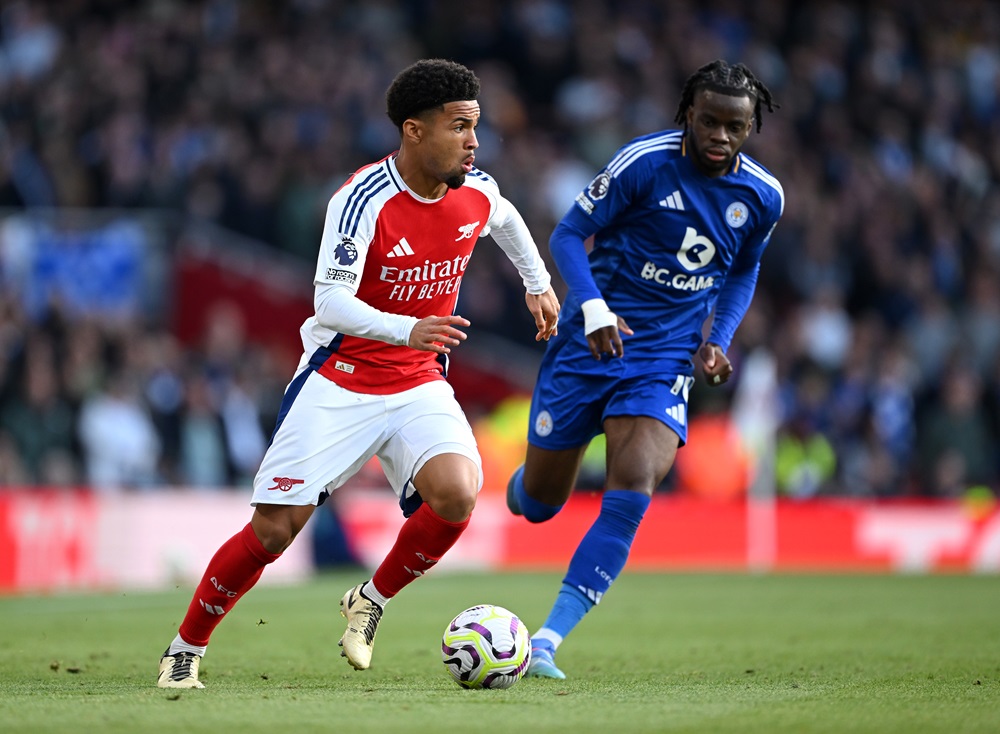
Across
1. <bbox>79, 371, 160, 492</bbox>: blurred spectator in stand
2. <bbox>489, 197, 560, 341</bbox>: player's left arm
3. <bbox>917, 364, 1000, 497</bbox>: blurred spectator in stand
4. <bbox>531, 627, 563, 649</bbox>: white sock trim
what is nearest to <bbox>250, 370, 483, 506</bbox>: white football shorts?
<bbox>489, 197, 560, 341</bbox>: player's left arm

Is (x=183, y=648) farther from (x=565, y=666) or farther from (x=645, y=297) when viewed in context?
(x=645, y=297)

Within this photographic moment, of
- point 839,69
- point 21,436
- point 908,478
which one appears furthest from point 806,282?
point 21,436

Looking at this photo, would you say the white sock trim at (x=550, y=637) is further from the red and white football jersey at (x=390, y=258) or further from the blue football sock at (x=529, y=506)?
the red and white football jersey at (x=390, y=258)

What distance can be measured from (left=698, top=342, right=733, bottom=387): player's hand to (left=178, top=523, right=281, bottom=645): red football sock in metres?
2.13

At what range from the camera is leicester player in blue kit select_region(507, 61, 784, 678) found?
6957 mm

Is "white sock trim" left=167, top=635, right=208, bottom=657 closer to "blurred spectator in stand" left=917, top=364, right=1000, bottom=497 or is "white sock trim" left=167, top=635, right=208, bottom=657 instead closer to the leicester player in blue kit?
the leicester player in blue kit

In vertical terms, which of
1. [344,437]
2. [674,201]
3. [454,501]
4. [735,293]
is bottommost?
[454,501]

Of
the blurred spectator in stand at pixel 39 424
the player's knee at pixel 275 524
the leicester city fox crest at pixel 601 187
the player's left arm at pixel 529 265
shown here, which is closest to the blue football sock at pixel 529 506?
the player's left arm at pixel 529 265

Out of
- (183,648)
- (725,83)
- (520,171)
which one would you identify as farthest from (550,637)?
(520,171)

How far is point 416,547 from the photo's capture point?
22.1ft

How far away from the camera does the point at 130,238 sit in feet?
52.3

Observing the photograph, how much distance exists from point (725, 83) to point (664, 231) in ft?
2.42

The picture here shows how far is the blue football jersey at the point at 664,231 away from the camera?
7.32 m

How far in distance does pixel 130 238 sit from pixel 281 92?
3371 millimetres
